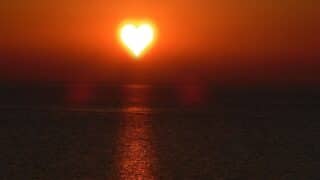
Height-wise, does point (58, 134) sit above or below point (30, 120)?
below

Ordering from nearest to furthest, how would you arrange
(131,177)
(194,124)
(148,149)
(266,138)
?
(131,177) < (148,149) < (266,138) < (194,124)

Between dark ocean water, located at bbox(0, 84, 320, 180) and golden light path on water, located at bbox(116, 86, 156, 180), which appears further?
dark ocean water, located at bbox(0, 84, 320, 180)

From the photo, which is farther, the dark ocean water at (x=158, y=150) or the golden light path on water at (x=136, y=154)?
the dark ocean water at (x=158, y=150)

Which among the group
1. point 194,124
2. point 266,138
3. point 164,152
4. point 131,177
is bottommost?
point 131,177

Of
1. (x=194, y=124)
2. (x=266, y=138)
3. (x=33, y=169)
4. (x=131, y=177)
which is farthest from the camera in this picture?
(x=194, y=124)

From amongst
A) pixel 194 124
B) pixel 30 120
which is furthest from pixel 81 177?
pixel 30 120

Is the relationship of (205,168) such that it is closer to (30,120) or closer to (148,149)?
(148,149)

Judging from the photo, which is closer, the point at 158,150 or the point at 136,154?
the point at 136,154

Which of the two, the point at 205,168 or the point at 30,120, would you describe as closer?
the point at 205,168

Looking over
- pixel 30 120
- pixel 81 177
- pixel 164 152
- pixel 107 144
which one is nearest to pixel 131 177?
pixel 81 177

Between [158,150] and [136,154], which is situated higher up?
[158,150]

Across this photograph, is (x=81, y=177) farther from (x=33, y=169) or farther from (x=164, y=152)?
(x=164, y=152)
